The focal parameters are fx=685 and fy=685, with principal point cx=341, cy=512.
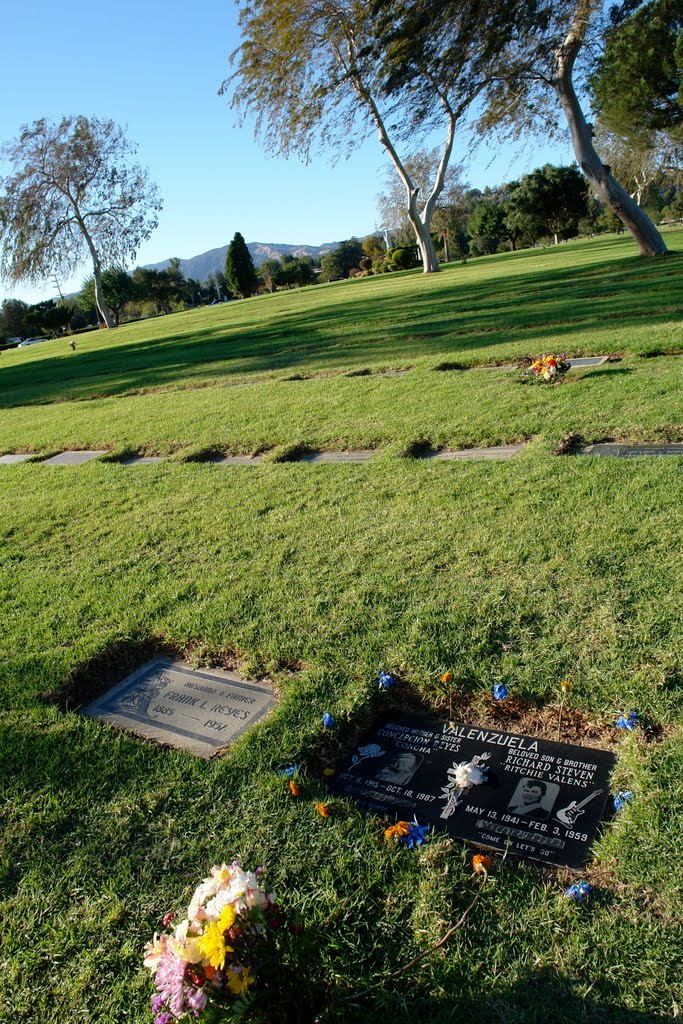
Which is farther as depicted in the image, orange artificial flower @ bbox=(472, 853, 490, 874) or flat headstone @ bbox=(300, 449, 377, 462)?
flat headstone @ bbox=(300, 449, 377, 462)

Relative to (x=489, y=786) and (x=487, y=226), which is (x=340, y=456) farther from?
(x=487, y=226)

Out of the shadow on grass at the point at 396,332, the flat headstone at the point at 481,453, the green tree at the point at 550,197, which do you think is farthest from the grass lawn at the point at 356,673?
the green tree at the point at 550,197

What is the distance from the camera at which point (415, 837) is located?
1.80 meters

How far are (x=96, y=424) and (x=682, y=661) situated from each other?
7.69 m

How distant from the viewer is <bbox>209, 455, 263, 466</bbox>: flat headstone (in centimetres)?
559

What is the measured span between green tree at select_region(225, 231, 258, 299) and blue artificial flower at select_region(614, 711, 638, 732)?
205ft

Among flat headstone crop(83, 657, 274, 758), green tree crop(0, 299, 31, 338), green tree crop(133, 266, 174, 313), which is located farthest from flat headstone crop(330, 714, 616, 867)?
green tree crop(0, 299, 31, 338)

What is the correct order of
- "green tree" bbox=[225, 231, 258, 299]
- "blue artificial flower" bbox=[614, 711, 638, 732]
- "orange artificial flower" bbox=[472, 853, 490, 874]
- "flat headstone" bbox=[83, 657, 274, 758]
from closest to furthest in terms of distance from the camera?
"orange artificial flower" bbox=[472, 853, 490, 874] < "blue artificial flower" bbox=[614, 711, 638, 732] < "flat headstone" bbox=[83, 657, 274, 758] < "green tree" bbox=[225, 231, 258, 299]

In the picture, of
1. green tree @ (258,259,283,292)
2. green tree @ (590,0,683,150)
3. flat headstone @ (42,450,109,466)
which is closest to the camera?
A: flat headstone @ (42,450,109,466)

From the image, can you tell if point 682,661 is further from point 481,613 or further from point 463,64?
point 463,64

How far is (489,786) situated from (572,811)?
23 centimetres

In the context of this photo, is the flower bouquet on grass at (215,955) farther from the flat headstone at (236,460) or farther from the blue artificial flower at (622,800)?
the flat headstone at (236,460)

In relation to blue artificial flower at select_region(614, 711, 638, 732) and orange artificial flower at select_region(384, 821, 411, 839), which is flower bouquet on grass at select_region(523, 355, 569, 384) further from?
orange artificial flower at select_region(384, 821, 411, 839)

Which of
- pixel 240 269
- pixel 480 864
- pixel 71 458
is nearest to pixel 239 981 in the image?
pixel 480 864
